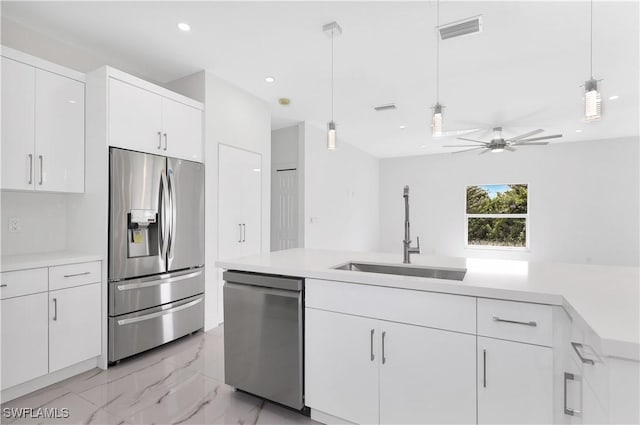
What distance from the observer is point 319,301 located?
1.74 m

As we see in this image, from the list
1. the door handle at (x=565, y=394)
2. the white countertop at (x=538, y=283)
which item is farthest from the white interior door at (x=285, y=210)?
the door handle at (x=565, y=394)

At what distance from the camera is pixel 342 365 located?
1.67 m

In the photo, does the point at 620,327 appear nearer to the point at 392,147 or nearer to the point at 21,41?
the point at 21,41

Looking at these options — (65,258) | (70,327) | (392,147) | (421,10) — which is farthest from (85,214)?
(392,147)

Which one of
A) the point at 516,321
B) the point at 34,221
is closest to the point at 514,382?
the point at 516,321

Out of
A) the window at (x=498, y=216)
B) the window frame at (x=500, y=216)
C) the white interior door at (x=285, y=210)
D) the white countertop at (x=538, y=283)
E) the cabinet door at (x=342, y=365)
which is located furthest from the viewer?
the window at (x=498, y=216)

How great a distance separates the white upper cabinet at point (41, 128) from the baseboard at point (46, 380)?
1.36m

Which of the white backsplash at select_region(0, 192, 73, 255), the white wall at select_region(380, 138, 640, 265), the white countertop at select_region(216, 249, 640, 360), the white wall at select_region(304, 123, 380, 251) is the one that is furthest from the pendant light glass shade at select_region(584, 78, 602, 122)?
the white wall at select_region(380, 138, 640, 265)

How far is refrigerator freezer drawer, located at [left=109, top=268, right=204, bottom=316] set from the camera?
2533 millimetres

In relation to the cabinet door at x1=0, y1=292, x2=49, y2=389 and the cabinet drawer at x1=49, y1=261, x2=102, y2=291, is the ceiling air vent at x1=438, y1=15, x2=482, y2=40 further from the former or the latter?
the cabinet door at x1=0, y1=292, x2=49, y2=389

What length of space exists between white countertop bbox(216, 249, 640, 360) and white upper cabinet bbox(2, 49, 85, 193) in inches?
63.5

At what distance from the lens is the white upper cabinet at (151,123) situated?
101 inches

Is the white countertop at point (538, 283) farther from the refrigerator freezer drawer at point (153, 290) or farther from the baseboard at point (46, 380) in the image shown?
the baseboard at point (46, 380)

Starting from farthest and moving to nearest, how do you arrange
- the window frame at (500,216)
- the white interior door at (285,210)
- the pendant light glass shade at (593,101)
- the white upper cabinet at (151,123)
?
the window frame at (500,216), the white interior door at (285,210), the white upper cabinet at (151,123), the pendant light glass shade at (593,101)
